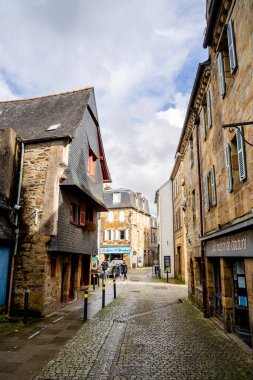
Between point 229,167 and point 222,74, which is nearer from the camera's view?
point 229,167

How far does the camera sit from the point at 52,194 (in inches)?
440

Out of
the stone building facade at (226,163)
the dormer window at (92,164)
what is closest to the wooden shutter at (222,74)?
the stone building facade at (226,163)

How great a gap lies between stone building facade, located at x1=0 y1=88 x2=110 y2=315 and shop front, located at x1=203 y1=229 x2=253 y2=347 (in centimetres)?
587

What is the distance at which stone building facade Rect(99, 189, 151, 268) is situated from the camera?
40.1 metres

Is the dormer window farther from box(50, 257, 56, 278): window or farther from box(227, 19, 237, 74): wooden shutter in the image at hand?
box(227, 19, 237, 74): wooden shutter

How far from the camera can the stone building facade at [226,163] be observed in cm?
611

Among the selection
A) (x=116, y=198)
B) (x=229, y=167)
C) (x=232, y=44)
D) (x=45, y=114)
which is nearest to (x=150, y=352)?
(x=229, y=167)

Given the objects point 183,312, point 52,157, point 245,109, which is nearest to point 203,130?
point 245,109

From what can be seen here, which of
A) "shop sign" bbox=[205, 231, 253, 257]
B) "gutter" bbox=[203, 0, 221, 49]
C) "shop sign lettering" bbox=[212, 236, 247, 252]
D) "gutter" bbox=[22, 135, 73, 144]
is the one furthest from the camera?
"gutter" bbox=[22, 135, 73, 144]

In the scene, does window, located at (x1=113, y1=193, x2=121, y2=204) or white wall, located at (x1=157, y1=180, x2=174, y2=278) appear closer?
white wall, located at (x1=157, y1=180, x2=174, y2=278)

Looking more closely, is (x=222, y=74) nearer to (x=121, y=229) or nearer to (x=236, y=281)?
(x=236, y=281)

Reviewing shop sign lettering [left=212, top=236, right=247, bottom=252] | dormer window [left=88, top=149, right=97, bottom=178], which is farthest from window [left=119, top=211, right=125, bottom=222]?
shop sign lettering [left=212, top=236, right=247, bottom=252]

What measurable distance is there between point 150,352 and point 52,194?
21.8ft

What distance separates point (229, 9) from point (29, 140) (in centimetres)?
830
